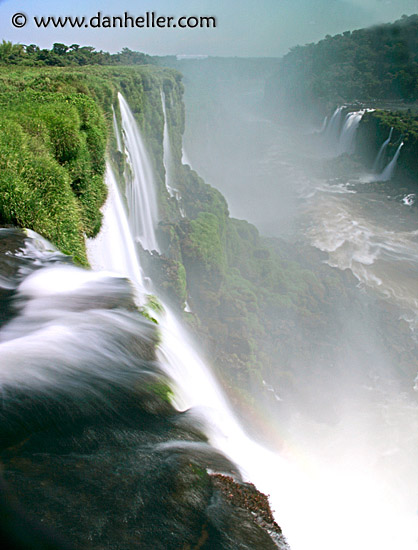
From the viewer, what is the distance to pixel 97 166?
31.2 ft

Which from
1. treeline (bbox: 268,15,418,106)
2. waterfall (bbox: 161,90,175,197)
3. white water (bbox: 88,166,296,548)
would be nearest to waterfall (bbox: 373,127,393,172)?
treeline (bbox: 268,15,418,106)

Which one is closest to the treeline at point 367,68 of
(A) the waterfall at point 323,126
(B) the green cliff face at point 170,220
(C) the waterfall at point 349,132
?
(A) the waterfall at point 323,126

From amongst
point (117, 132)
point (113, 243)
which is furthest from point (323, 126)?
point (113, 243)

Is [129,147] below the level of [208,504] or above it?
above

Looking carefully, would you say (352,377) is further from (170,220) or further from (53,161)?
(53,161)

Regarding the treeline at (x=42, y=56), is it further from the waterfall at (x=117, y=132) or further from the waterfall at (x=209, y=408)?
the waterfall at (x=209, y=408)

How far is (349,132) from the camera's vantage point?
1949 inches

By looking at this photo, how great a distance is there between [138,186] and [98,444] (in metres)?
15.9

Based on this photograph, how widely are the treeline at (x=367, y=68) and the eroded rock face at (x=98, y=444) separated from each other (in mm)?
68815

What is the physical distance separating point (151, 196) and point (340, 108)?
46905 mm

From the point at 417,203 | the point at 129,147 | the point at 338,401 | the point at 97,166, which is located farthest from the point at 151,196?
the point at 417,203

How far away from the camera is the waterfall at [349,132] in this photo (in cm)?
4772

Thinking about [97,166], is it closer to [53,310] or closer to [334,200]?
[53,310]

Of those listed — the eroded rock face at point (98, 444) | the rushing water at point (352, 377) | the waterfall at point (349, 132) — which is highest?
the waterfall at point (349, 132)
